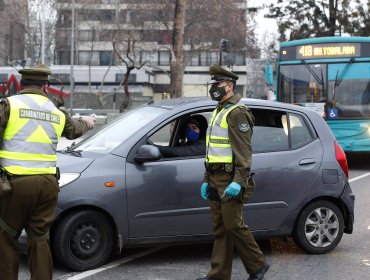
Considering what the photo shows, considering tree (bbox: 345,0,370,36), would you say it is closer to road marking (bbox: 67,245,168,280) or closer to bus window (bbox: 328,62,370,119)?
bus window (bbox: 328,62,370,119)

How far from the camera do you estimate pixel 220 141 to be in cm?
481

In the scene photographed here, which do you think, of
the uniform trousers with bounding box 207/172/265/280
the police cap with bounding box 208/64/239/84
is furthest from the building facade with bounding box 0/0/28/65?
the uniform trousers with bounding box 207/172/265/280

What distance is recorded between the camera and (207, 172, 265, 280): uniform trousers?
479cm

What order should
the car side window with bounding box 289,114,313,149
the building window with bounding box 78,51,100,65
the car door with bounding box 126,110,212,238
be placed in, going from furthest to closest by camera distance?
the building window with bounding box 78,51,100,65, the car side window with bounding box 289,114,313,149, the car door with bounding box 126,110,212,238

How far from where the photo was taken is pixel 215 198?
4867 millimetres

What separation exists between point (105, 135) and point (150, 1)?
3661 cm

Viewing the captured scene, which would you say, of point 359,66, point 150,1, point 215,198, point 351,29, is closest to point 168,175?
point 215,198

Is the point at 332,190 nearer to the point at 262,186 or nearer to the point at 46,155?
the point at 262,186

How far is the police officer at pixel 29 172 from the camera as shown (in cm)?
411

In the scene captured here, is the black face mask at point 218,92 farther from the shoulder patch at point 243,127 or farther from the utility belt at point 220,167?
the utility belt at point 220,167

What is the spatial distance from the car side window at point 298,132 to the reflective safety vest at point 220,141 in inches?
59.9

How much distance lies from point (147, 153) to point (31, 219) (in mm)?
1498

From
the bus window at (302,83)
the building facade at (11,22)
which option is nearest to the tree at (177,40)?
the bus window at (302,83)

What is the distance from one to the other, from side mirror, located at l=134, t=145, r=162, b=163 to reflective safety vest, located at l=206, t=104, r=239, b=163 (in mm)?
710
